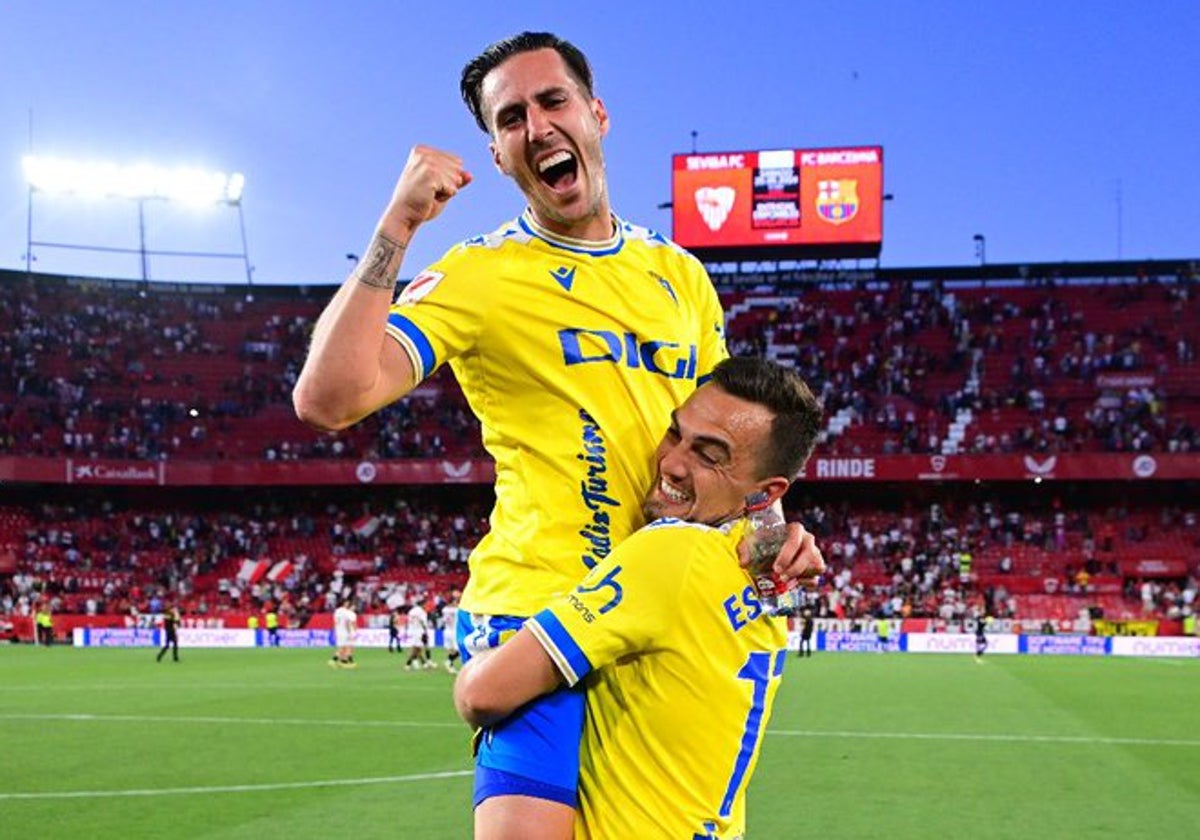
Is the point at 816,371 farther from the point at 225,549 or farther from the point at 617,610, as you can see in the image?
the point at 617,610

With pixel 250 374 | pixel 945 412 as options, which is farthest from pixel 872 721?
pixel 250 374

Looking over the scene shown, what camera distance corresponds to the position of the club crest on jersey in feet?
10.6

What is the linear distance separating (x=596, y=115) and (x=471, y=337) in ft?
2.56

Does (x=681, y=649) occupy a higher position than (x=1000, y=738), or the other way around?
(x=681, y=649)

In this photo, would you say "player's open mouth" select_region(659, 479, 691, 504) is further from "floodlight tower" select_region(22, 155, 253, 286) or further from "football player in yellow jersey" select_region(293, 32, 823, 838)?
"floodlight tower" select_region(22, 155, 253, 286)

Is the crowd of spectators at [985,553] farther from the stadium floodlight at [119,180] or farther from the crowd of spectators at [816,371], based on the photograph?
the stadium floodlight at [119,180]

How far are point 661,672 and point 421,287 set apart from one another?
1190mm

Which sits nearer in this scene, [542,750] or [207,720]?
[542,750]

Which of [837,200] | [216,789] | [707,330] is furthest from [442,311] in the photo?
[837,200]

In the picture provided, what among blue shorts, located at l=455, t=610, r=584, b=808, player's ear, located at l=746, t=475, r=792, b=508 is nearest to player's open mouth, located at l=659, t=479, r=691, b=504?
player's ear, located at l=746, t=475, r=792, b=508

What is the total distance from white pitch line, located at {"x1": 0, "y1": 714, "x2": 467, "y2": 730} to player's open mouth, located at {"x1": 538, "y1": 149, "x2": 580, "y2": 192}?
14.1 meters

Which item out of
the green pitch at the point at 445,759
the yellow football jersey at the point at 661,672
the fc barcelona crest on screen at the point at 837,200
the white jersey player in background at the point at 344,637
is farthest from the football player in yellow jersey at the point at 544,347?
the fc barcelona crest on screen at the point at 837,200

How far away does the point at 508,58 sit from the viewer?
3434 mm

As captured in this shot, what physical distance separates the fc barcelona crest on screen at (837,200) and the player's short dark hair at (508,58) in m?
51.4
